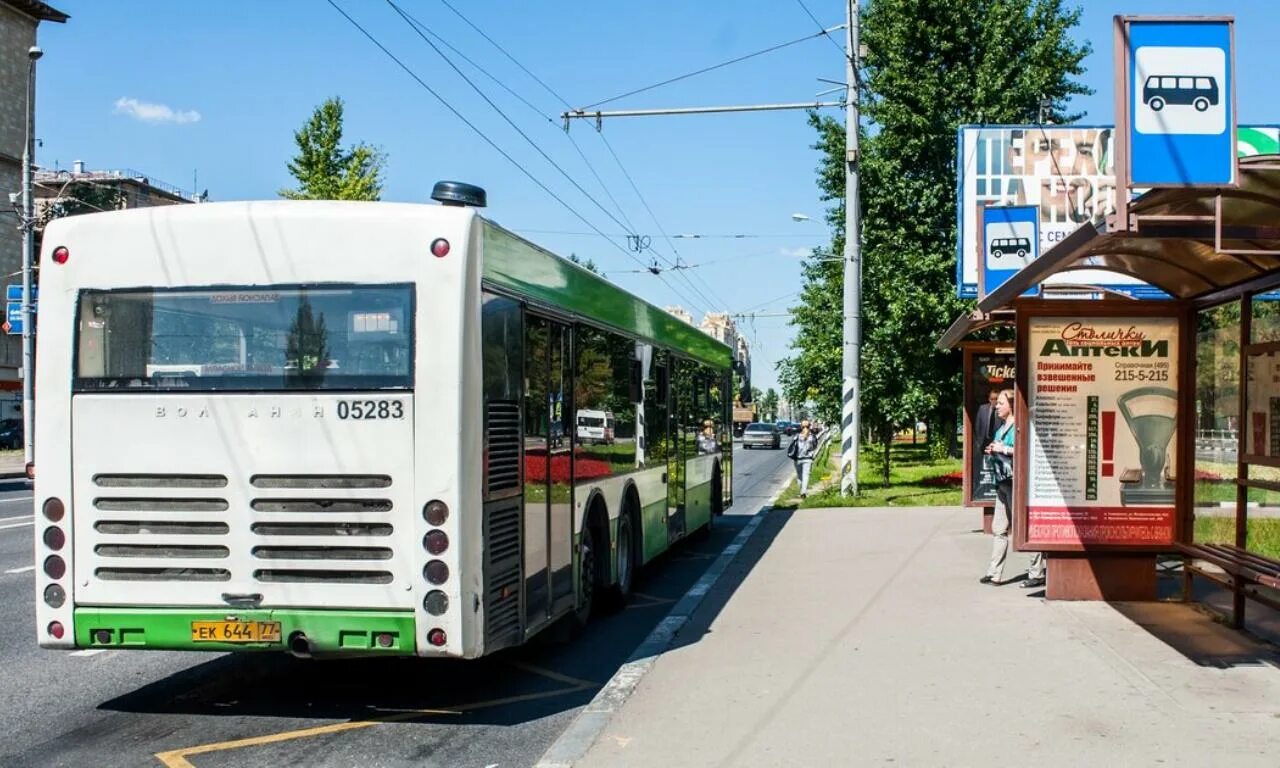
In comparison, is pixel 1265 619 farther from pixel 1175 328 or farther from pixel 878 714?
pixel 878 714

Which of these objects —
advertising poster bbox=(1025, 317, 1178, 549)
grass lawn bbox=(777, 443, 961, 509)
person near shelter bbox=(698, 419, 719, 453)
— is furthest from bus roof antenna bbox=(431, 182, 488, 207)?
grass lawn bbox=(777, 443, 961, 509)

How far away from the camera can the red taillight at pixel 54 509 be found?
23.5ft

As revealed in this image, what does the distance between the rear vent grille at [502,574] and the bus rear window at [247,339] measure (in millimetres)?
1021

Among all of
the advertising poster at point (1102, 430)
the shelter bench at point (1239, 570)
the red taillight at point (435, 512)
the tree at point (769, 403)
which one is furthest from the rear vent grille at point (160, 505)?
the tree at point (769, 403)

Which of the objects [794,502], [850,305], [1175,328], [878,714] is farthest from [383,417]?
[794,502]

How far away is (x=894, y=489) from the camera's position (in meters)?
26.6

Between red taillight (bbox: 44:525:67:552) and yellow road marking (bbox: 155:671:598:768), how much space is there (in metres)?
1.37

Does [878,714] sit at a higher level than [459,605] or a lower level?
lower

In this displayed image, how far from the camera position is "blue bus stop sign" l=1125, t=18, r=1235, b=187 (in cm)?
707

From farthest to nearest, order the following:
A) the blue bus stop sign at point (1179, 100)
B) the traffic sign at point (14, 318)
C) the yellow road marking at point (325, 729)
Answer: the traffic sign at point (14, 318) → the blue bus stop sign at point (1179, 100) → the yellow road marking at point (325, 729)

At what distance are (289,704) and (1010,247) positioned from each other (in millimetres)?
11983

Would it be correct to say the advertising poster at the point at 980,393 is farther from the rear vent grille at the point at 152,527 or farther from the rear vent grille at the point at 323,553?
the rear vent grille at the point at 152,527

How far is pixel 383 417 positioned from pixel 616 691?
2.22m

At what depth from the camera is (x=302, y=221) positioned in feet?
23.4
